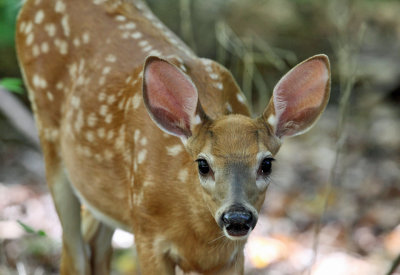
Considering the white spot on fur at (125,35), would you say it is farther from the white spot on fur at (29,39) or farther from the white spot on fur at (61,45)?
the white spot on fur at (29,39)

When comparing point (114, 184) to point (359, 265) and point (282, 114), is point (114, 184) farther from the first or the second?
point (359, 265)

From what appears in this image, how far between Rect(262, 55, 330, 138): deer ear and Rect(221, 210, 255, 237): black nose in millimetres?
571

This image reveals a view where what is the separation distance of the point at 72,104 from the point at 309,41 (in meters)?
5.46

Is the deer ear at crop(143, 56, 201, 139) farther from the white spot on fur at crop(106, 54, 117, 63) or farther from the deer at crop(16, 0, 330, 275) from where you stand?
the white spot on fur at crop(106, 54, 117, 63)

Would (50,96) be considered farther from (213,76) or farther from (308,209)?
(308,209)

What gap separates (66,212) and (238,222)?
1940mm

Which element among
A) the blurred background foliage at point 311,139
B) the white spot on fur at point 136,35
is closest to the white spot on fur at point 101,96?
the white spot on fur at point 136,35

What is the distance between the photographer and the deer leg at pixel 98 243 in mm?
5129

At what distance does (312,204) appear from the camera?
22.8ft

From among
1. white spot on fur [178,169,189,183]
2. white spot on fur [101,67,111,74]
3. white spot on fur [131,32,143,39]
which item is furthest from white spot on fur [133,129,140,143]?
white spot on fur [131,32,143,39]

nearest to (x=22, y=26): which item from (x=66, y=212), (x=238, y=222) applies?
(x=66, y=212)

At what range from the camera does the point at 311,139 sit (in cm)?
868

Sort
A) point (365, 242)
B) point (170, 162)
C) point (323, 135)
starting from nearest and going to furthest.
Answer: point (170, 162) → point (365, 242) → point (323, 135)

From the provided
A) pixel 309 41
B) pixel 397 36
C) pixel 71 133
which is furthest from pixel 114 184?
pixel 397 36
